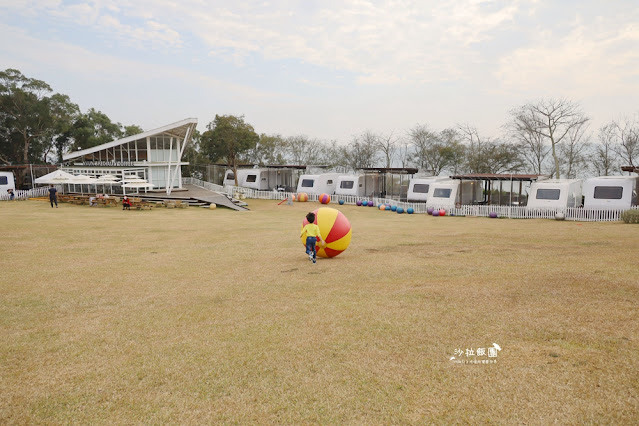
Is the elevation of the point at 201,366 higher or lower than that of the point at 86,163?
lower

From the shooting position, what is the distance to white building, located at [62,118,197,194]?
33.8 m

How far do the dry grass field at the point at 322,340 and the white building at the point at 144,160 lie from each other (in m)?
26.9

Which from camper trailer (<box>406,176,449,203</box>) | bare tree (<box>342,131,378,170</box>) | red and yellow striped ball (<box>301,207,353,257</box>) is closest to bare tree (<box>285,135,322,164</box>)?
bare tree (<box>342,131,378,170</box>)

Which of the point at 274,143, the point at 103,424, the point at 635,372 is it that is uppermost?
the point at 274,143

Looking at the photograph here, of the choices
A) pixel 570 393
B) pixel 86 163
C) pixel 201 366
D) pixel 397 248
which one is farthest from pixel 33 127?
pixel 570 393

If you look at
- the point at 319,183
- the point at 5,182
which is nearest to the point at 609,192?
the point at 319,183

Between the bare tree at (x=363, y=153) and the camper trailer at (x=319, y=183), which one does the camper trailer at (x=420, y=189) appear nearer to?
the camper trailer at (x=319, y=183)

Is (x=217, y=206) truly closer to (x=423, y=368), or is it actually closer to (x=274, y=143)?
(x=423, y=368)

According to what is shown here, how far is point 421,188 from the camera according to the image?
2988cm

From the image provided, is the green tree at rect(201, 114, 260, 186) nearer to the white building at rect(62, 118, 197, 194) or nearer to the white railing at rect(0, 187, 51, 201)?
the white building at rect(62, 118, 197, 194)

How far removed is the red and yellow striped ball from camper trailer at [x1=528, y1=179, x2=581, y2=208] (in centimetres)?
1878

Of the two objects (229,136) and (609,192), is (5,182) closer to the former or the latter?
(229,136)

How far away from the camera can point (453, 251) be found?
10.8 meters

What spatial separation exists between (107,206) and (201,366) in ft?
85.0
